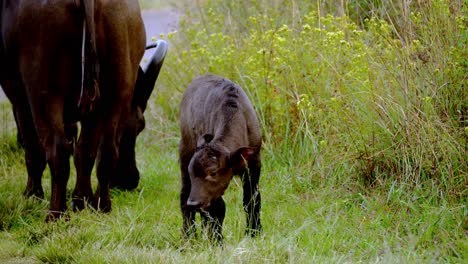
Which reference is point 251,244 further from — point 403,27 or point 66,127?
point 66,127

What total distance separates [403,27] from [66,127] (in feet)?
11.4

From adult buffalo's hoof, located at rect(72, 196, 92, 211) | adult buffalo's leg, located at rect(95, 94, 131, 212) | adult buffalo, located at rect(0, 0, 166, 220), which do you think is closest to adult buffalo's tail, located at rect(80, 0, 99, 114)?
adult buffalo, located at rect(0, 0, 166, 220)

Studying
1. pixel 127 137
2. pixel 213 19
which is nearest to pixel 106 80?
pixel 127 137

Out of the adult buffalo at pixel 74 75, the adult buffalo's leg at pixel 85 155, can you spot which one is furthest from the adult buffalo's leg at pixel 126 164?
the adult buffalo's leg at pixel 85 155

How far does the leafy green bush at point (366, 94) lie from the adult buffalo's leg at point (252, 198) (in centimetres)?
117

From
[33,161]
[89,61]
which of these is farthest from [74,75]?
[33,161]

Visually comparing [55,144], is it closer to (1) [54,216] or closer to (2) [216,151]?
(1) [54,216]

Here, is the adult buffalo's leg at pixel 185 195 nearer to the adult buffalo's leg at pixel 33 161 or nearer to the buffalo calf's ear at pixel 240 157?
the buffalo calf's ear at pixel 240 157

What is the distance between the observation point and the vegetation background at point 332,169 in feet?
20.2

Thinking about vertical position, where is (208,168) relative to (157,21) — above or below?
above

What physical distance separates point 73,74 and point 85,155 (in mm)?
750

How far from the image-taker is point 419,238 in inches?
243

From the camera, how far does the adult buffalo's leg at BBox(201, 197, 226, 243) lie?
6273mm

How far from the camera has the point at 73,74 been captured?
7.25 m
